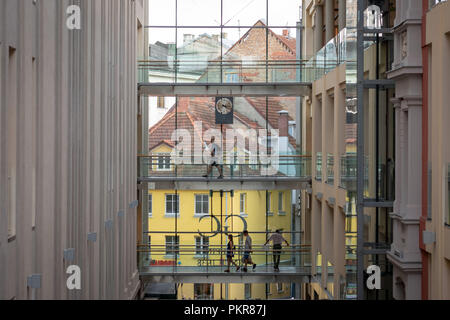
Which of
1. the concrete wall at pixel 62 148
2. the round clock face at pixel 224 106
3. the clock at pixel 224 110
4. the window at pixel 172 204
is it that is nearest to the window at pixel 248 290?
the window at pixel 172 204

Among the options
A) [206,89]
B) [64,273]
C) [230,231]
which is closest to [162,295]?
[230,231]

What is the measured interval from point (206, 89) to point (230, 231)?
602cm

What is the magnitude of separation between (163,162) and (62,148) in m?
14.0

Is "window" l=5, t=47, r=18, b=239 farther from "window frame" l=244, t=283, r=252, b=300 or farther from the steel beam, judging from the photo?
"window frame" l=244, t=283, r=252, b=300

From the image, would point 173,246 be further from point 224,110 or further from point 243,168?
point 224,110

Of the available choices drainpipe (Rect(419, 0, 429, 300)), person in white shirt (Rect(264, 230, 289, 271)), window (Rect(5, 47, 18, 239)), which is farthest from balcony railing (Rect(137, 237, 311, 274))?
window (Rect(5, 47, 18, 239))

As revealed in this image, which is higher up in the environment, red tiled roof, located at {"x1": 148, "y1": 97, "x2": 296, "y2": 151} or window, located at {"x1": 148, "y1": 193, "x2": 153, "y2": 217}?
red tiled roof, located at {"x1": 148, "y1": 97, "x2": 296, "y2": 151}

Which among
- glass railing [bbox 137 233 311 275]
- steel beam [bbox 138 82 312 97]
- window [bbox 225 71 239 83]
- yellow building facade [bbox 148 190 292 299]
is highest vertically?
window [bbox 225 71 239 83]

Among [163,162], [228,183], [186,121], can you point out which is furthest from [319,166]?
[186,121]

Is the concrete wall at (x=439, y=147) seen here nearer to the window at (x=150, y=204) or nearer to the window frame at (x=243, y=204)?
the window frame at (x=243, y=204)

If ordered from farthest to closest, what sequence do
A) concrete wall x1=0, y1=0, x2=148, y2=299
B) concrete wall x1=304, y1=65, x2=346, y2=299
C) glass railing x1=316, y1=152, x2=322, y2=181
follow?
glass railing x1=316, y1=152, x2=322, y2=181 < concrete wall x1=304, y1=65, x2=346, y2=299 < concrete wall x1=0, y1=0, x2=148, y2=299

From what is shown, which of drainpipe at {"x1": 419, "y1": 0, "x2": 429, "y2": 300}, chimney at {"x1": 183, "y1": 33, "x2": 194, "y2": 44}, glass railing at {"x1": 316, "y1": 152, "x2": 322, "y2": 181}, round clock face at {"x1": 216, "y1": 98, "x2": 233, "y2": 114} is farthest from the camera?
chimney at {"x1": 183, "y1": 33, "x2": 194, "y2": 44}

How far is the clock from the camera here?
2778cm

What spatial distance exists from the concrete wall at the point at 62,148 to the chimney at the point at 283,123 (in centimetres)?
870
